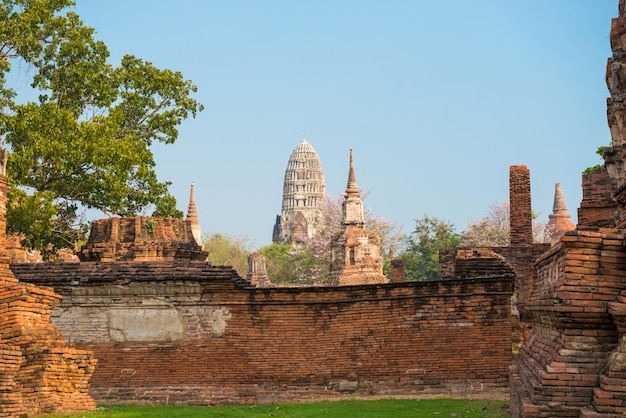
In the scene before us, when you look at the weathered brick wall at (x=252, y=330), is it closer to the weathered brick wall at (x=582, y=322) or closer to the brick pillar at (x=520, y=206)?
the weathered brick wall at (x=582, y=322)

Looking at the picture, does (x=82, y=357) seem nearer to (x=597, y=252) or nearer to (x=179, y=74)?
(x=597, y=252)

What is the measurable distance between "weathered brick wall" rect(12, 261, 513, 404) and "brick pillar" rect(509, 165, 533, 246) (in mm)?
14777

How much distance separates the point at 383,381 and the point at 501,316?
74.9 inches

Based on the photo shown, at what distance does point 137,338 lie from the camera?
50.8ft

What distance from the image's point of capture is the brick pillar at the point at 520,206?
97.5 feet

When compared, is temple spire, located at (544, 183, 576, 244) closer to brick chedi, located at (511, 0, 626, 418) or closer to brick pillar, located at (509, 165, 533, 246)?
brick pillar, located at (509, 165, 533, 246)

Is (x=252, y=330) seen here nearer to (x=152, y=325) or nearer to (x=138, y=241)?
(x=152, y=325)

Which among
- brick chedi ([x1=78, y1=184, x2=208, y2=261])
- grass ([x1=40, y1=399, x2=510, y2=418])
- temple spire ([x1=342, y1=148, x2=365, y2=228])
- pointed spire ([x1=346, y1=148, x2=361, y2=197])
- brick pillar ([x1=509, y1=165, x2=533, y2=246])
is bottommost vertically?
grass ([x1=40, y1=399, x2=510, y2=418])

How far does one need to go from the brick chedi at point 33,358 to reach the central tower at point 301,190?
109 meters

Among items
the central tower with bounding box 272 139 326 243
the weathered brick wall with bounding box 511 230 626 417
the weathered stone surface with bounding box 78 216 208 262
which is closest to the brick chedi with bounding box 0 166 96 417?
the weathered stone surface with bounding box 78 216 208 262

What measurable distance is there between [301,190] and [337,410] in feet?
369

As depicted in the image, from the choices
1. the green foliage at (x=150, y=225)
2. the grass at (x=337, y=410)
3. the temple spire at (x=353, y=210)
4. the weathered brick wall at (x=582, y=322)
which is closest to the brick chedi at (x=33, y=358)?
the grass at (x=337, y=410)

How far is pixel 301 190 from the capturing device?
125938 millimetres

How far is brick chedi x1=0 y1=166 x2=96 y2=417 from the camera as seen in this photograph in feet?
41.8
